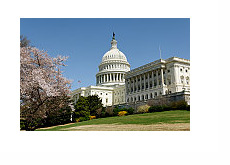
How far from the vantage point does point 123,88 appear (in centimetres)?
8512

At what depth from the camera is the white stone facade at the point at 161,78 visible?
6000 centimetres

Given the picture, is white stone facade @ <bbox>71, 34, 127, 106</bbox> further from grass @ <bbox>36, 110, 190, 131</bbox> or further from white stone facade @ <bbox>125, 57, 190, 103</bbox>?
grass @ <bbox>36, 110, 190, 131</bbox>

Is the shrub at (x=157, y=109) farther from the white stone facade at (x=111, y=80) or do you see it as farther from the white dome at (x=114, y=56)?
the white dome at (x=114, y=56)

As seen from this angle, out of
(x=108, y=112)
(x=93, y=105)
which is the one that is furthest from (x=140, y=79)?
(x=108, y=112)

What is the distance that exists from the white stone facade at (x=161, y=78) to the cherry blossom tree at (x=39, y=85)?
4119cm

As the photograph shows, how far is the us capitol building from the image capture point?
60469mm

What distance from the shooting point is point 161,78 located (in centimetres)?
6272

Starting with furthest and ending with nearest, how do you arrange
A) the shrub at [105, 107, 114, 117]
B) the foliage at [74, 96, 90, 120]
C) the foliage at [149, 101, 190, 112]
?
the foliage at [74, 96, 90, 120]
the shrub at [105, 107, 114, 117]
the foliage at [149, 101, 190, 112]

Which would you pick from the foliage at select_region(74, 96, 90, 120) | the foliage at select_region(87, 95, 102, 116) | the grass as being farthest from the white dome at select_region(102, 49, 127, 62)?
the grass

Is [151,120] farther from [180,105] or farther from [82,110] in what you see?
[82,110]

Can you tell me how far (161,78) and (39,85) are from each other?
170ft

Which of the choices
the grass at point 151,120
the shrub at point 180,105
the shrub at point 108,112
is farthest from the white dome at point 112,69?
the grass at point 151,120
